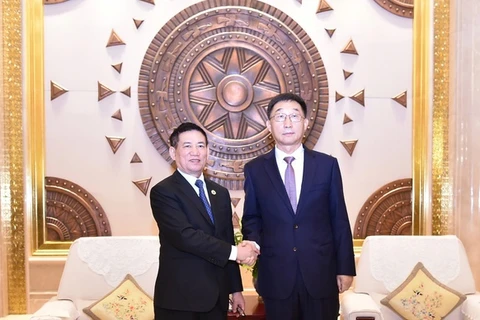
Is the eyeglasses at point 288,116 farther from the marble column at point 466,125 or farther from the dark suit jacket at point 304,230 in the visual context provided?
the marble column at point 466,125

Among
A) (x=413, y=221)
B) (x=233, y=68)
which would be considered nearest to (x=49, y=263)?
(x=233, y=68)

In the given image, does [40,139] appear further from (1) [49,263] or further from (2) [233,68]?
(2) [233,68]

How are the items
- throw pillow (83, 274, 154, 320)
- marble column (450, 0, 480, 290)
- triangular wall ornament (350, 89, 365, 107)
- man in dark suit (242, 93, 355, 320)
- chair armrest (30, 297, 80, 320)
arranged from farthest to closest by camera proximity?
triangular wall ornament (350, 89, 365, 107) < marble column (450, 0, 480, 290) < throw pillow (83, 274, 154, 320) < chair armrest (30, 297, 80, 320) < man in dark suit (242, 93, 355, 320)

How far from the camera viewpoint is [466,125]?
3820 mm

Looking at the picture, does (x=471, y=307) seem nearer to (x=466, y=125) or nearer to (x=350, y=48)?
(x=466, y=125)

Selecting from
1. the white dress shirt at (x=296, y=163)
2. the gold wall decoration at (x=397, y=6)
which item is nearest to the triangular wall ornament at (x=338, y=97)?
the gold wall decoration at (x=397, y=6)

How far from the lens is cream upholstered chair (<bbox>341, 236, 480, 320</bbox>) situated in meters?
3.25

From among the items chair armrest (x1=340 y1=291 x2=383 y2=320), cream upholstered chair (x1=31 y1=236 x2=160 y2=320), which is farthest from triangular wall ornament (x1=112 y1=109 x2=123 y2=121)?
chair armrest (x1=340 y1=291 x2=383 y2=320)

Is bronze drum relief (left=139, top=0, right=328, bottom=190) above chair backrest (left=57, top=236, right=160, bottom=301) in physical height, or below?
above

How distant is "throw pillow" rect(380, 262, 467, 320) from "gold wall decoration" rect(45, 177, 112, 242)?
197 cm

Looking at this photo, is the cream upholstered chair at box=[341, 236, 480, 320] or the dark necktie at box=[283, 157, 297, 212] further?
the cream upholstered chair at box=[341, 236, 480, 320]

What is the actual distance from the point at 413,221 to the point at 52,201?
8.33 ft

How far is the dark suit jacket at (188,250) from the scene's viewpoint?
220 cm

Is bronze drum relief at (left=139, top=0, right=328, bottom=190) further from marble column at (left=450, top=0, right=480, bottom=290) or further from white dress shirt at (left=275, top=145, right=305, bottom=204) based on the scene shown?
white dress shirt at (left=275, top=145, right=305, bottom=204)
